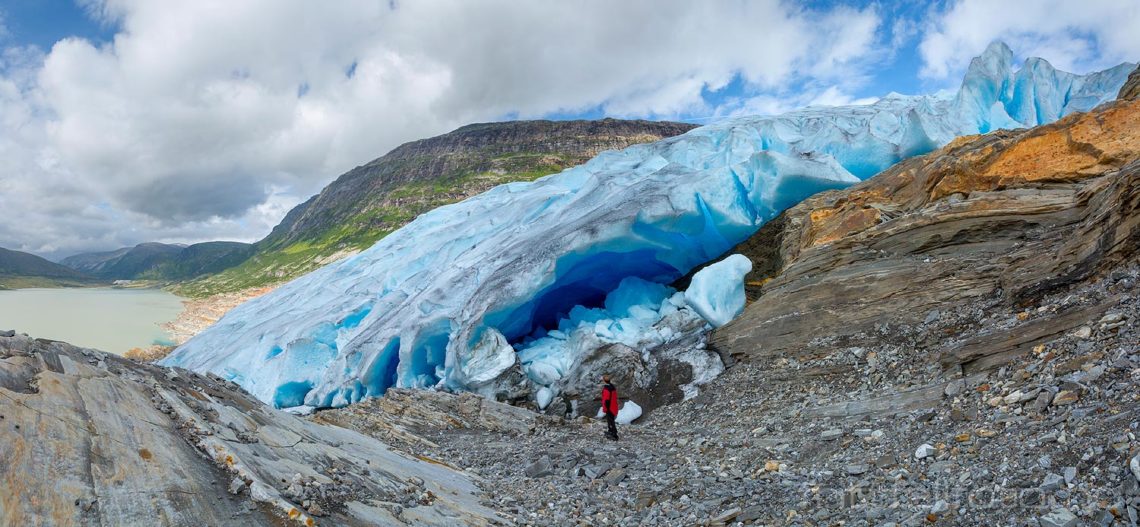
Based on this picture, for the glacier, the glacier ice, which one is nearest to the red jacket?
the glacier

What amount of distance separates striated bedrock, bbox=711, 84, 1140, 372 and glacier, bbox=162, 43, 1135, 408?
251cm

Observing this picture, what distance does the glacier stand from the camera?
16438 millimetres

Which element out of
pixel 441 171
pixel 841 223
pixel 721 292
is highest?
pixel 441 171

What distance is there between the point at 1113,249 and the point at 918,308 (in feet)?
10.2

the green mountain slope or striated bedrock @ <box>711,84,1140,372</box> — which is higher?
the green mountain slope

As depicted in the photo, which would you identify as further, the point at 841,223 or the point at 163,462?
the point at 841,223

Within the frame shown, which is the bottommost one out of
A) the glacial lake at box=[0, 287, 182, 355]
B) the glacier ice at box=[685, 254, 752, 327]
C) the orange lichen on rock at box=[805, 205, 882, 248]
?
the glacial lake at box=[0, 287, 182, 355]

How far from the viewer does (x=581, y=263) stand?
17781 millimetres

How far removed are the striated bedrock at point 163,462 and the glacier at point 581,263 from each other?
27.8ft

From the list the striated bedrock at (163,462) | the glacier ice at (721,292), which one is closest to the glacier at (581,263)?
the glacier ice at (721,292)

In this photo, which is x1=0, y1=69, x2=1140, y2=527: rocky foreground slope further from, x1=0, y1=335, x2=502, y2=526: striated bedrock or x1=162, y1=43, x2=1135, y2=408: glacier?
x1=162, y1=43, x2=1135, y2=408: glacier

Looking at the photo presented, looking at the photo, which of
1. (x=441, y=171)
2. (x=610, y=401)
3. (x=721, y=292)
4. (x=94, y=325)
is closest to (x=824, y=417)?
(x=610, y=401)

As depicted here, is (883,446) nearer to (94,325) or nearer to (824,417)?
(824,417)

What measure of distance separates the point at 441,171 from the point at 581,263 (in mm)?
146001
